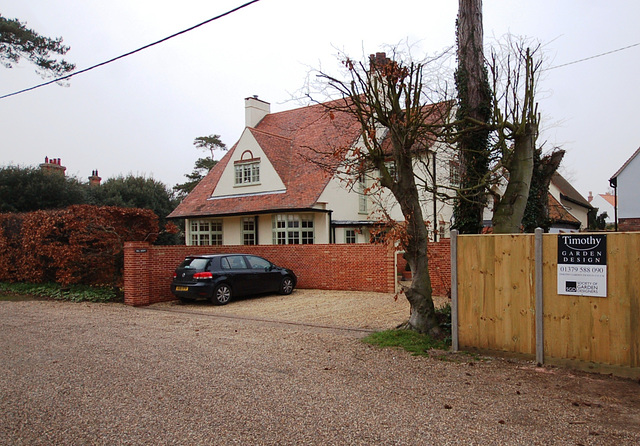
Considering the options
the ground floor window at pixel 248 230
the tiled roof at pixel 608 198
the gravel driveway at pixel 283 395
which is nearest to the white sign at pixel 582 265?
the gravel driveway at pixel 283 395

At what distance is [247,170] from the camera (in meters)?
25.2

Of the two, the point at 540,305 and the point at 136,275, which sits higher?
the point at 540,305

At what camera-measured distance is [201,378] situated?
594 cm

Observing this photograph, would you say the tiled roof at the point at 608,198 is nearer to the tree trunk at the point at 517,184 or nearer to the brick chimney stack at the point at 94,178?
the brick chimney stack at the point at 94,178

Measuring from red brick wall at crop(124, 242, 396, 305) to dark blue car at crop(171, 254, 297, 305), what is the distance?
3.26ft

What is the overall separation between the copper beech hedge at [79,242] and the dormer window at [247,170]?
8.43m

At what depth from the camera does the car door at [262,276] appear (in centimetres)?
1472

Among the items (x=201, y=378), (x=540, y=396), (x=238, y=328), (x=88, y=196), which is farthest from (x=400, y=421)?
(x=88, y=196)

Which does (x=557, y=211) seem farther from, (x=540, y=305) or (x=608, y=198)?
(x=608, y=198)

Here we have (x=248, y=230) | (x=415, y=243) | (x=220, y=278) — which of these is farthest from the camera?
(x=248, y=230)

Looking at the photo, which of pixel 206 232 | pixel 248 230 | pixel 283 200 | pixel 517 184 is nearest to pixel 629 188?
pixel 283 200

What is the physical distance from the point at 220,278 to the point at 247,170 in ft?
40.5

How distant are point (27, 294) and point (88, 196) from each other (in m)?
17.7

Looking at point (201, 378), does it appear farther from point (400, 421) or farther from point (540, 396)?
point (540, 396)
